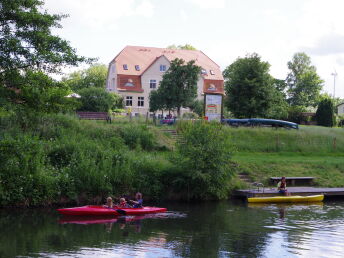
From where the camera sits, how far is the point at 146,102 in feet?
239

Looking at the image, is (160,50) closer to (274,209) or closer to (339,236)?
(274,209)

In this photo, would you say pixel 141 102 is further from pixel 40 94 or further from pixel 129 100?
pixel 40 94

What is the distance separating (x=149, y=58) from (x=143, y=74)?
5.57 metres

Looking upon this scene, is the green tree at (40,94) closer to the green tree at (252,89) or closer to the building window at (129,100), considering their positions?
the green tree at (252,89)

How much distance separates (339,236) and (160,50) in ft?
202

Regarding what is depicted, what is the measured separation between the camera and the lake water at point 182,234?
722 inches

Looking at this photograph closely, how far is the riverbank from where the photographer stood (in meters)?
26.0

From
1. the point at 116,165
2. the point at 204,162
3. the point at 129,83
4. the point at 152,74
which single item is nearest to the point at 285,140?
the point at 204,162

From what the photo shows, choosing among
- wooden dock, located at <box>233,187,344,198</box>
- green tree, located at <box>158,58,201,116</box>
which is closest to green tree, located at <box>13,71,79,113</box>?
wooden dock, located at <box>233,187,344,198</box>

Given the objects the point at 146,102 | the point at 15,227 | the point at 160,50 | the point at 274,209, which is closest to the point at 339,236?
the point at 274,209

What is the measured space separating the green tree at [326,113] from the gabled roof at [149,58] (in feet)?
51.4

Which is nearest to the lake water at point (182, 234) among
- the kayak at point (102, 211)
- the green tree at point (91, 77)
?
the kayak at point (102, 211)

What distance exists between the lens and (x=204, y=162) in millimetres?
29438

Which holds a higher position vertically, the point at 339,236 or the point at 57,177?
the point at 57,177
